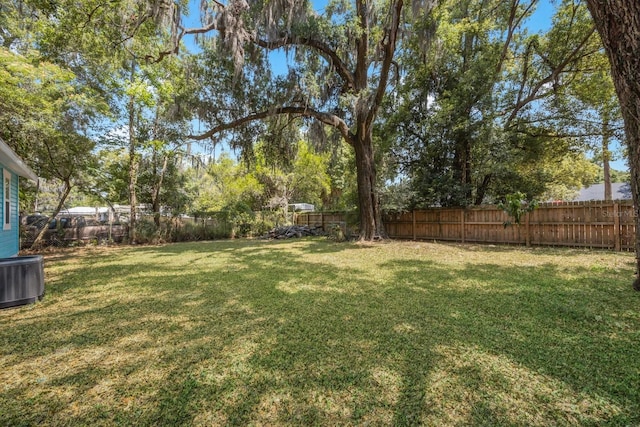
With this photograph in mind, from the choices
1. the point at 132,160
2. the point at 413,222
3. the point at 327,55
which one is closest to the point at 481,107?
the point at 413,222

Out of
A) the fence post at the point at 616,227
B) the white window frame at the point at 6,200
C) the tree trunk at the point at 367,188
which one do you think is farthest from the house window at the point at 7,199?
the fence post at the point at 616,227

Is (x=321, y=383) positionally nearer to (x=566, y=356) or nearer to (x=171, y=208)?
(x=566, y=356)

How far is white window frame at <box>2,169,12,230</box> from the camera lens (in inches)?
265

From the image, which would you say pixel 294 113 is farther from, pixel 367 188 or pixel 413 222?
pixel 413 222

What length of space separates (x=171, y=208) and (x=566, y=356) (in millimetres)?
15623

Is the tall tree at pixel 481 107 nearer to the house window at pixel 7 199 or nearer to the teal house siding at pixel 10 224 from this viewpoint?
the house window at pixel 7 199

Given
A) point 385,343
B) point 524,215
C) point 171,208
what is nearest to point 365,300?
point 385,343

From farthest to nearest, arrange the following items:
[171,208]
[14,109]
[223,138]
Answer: [171,208] → [223,138] → [14,109]

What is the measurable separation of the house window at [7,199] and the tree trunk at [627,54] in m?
11.1

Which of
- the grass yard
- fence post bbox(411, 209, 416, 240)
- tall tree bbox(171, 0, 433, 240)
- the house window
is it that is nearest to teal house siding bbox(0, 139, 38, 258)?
the house window

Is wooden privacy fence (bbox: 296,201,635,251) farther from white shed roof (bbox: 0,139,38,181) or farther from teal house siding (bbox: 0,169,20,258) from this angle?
teal house siding (bbox: 0,169,20,258)

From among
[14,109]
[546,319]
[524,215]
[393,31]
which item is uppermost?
[393,31]

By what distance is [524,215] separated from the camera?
8.60m

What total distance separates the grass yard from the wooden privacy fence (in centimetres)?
359
